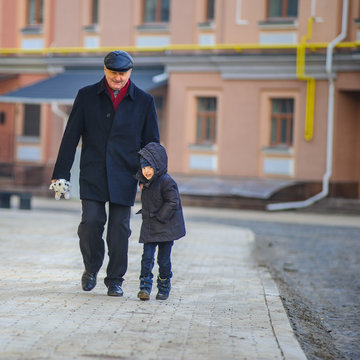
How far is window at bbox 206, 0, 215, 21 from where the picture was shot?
28219mm

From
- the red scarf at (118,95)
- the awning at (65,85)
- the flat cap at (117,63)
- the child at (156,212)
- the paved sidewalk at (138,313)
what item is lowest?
the paved sidewalk at (138,313)

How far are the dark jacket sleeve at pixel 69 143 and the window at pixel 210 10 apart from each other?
809 inches

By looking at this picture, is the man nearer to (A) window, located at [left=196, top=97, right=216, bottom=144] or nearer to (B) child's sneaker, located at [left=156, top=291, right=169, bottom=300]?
(B) child's sneaker, located at [left=156, top=291, right=169, bottom=300]

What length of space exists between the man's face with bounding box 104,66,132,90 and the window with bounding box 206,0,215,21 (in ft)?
67.4

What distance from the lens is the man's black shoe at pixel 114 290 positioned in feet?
26.7

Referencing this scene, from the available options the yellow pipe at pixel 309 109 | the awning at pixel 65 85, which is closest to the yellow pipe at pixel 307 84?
the yellow pipe at pixel 309 109

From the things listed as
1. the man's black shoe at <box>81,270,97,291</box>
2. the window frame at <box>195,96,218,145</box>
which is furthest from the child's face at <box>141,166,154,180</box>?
the window frame at <box>195,96,218,145</box>

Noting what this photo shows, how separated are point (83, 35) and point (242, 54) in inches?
228

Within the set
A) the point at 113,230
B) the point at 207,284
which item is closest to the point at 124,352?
the point at 113,230

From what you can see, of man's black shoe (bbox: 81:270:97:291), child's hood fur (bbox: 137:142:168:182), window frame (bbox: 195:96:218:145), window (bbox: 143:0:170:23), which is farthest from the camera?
window (bbox: 143:0:170:23)

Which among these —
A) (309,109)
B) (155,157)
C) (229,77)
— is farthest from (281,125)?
(155,157)

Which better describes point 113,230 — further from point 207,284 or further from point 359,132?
point 359,132

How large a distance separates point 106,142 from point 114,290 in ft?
3.96

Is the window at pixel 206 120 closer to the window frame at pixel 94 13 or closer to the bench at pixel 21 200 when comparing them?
the window frame at pixel 94 13
